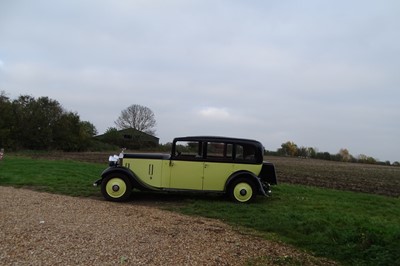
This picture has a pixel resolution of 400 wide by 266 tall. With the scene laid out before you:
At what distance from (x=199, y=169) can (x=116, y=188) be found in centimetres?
229

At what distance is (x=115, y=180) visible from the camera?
10.2 m

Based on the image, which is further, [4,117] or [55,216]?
[4,117]

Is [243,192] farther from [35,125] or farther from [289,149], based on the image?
[289,149]

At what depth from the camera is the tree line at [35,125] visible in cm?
4147

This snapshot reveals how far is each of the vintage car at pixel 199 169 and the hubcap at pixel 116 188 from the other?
0.25 feet

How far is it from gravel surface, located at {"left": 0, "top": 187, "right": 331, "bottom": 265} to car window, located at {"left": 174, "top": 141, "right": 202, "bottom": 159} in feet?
7.96

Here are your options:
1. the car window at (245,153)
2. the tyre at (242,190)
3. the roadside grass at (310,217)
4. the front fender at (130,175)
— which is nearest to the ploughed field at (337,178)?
the roadside grass at (310,217)

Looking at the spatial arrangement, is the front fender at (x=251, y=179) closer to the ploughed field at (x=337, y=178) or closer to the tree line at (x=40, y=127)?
the ploughed field at (x=337, y=178)

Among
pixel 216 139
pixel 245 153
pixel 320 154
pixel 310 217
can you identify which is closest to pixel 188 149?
pixel 216 139

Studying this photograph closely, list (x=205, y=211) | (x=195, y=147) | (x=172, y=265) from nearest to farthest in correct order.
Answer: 1. (x=172, y=265)
2. (x=205, y=211)
3. (x=195, y=147)

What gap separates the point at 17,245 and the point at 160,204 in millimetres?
4792

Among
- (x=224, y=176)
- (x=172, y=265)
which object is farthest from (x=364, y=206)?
(x=172, y=265)

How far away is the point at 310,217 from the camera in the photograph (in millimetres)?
7957

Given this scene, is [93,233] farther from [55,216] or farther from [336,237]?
[336,237]
